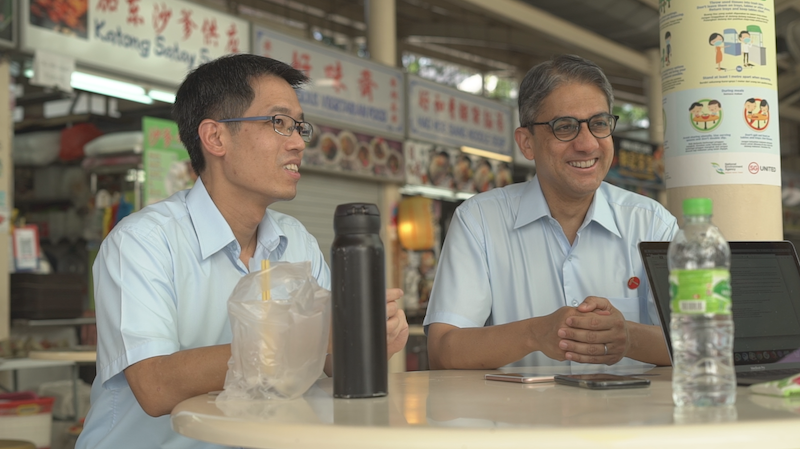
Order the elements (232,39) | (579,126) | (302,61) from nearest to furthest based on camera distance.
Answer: (579,126)
(232,39)
(302,61)

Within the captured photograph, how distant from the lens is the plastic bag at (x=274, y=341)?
1.34 metres

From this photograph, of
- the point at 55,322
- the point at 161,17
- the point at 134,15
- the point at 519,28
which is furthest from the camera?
the point at 519,28

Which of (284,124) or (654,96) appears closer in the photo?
(284,124)

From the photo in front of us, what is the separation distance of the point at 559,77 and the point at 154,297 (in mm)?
1256

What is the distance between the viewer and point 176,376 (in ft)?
5.02

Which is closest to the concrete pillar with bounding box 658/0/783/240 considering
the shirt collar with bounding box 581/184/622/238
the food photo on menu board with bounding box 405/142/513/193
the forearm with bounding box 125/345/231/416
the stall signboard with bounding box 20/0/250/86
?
the shirt collar with bounding box 581/184/622/238

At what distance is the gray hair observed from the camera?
88.7 inches

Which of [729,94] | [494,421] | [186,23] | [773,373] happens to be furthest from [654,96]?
[494,421]

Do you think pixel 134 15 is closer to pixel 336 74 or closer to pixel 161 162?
pixel 161 162

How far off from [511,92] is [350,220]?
14977 mm

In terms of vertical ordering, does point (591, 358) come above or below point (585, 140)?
below

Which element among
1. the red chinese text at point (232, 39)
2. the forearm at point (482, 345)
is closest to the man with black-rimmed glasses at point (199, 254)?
the forearm at point (482, 345)

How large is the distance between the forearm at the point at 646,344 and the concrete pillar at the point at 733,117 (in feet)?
2.27

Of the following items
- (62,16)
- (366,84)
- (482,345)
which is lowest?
(482,345)
